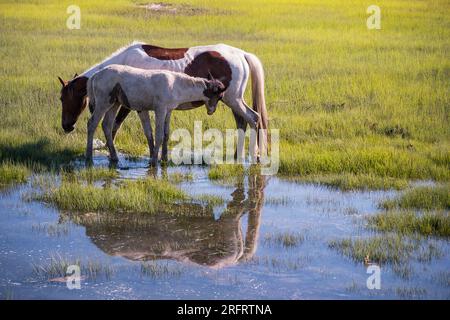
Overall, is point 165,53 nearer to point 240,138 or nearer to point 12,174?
point 240,138

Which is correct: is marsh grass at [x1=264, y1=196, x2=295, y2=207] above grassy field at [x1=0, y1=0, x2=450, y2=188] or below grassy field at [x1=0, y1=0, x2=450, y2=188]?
below

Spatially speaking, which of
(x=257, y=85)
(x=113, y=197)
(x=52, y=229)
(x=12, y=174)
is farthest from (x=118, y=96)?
(x=52, y=229)

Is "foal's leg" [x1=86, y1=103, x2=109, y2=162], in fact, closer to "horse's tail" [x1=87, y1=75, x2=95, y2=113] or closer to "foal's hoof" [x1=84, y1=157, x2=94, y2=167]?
"foal's hoof" [x1=84, y1=157, x2=94, y2=167]

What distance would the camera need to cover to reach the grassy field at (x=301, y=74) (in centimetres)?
1089

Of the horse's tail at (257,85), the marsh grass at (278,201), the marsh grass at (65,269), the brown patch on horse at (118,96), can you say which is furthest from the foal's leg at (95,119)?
the marsh grass at (65,269)

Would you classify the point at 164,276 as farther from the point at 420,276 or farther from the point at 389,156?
the point at 389,156

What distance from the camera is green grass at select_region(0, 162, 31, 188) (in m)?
9.78

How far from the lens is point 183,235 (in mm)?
7863

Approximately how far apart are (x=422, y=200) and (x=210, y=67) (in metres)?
3.45

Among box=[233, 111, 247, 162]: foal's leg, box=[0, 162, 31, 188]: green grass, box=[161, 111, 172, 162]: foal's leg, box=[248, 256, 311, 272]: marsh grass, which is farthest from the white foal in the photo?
box=[248, 256, 311, 272]: marsh grass

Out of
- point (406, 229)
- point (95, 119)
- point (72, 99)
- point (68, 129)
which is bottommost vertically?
point (406, 229)

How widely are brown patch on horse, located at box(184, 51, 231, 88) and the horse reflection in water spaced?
2436 millimetres

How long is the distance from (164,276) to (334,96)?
8.91 m

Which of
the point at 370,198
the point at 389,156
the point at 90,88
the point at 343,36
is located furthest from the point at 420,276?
the point at 343,36
